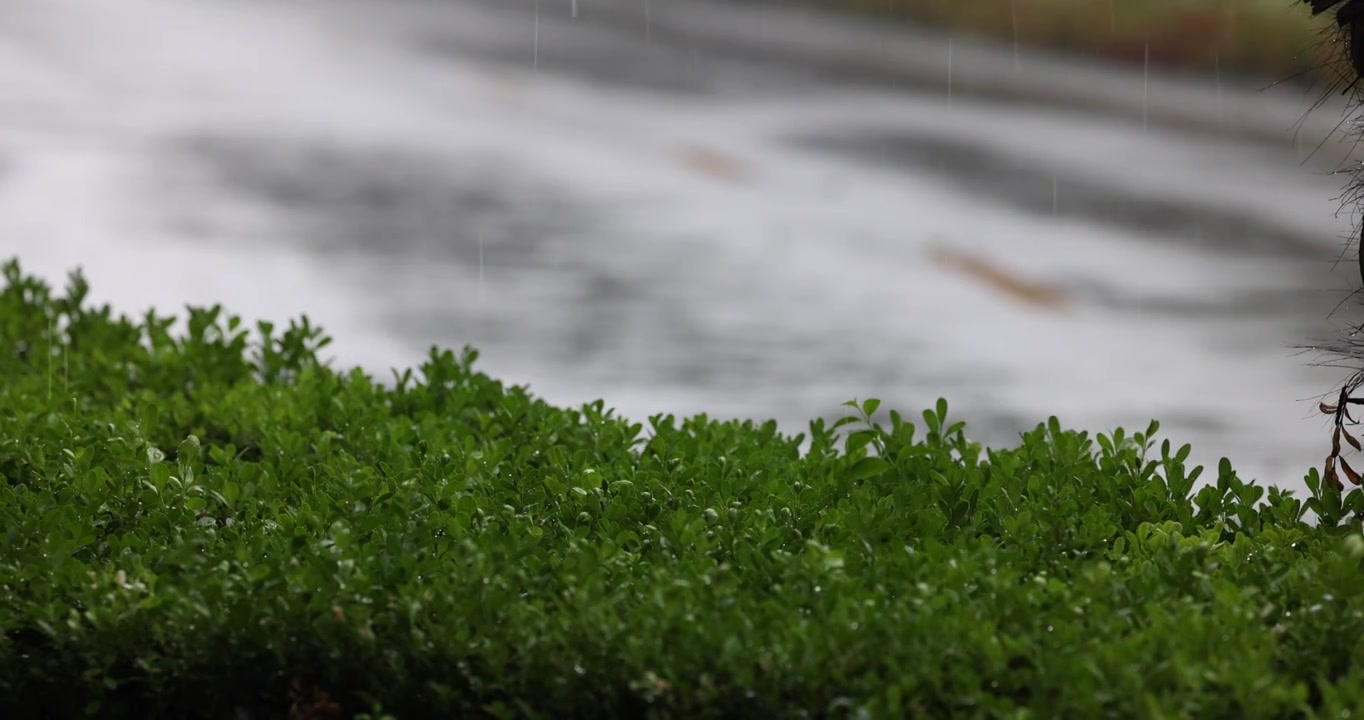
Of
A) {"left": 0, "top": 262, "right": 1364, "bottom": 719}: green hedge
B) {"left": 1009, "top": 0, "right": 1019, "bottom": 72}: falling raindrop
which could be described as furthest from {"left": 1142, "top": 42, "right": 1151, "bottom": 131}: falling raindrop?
{"left": 0, "top": 262, "right": 1364, "bottom": 719}: green hedge

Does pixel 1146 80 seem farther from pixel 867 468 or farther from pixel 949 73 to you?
pixel 867 468

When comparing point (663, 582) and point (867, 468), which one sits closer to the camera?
point (663, 582)

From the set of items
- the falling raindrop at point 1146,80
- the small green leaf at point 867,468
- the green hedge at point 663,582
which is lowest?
the green hedge at point 663,582

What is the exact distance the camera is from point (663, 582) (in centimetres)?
307

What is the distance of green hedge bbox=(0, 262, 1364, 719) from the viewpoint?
9.17 ft

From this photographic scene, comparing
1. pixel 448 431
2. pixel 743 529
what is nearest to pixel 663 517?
pixel 743 529

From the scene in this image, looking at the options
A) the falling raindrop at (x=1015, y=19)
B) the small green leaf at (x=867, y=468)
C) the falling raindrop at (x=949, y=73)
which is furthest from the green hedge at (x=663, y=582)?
the falling raindrop at (x=1015, y=19)

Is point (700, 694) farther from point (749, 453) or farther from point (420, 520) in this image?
point (749, 453)

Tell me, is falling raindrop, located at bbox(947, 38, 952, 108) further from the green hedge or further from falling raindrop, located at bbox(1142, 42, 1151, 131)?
the green hedge

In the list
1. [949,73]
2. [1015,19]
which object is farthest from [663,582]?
[1015,19]

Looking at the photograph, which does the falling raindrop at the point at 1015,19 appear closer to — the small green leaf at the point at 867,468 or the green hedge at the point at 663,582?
Result: the green hedge at the point at 663,582

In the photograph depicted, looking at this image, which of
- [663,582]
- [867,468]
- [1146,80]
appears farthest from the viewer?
[1146,80]

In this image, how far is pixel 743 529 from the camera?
11.7 feet

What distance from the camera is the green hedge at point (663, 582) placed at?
2.79 m
